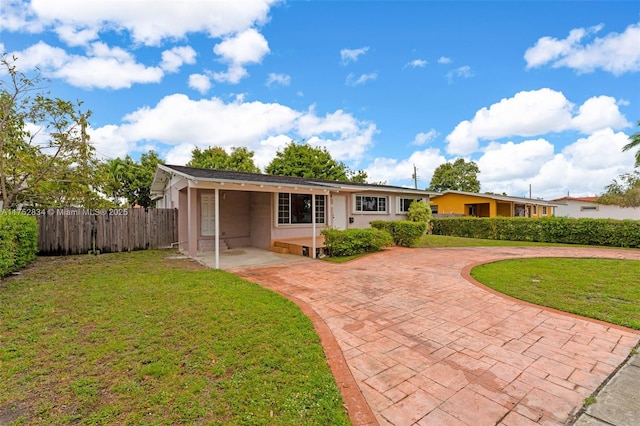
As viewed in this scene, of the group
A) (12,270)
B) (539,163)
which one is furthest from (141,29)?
(539,163)

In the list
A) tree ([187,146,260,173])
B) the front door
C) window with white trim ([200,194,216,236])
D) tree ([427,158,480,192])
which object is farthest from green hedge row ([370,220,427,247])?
tree ([427,158,480,192])

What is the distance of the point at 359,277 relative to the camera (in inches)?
285

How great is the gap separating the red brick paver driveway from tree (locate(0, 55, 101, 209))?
8.95m

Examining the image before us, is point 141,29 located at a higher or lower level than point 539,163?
higher

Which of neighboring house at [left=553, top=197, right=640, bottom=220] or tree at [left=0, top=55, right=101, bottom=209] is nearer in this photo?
tree at [left=0, top=55, right=101, bottom=209]

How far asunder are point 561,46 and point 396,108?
7.68 m

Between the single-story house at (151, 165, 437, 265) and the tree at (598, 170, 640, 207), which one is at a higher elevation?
the tree at (598, 170, 640, 207)

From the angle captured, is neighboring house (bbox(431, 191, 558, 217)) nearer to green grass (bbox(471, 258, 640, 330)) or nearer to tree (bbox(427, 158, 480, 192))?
green grass (bbox(471, 258, 640, 330))

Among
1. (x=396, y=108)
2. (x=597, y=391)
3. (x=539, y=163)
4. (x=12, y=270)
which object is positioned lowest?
(x=597, y=391)

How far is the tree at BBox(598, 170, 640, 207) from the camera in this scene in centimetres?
2578

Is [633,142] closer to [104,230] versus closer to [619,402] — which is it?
[619,402]

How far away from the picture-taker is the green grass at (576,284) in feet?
16.1

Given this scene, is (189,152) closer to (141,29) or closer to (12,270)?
(141,29)

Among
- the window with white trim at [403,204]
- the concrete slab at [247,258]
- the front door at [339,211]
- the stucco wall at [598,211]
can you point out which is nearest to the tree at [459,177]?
the stucco wall at [598,211]
